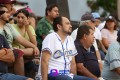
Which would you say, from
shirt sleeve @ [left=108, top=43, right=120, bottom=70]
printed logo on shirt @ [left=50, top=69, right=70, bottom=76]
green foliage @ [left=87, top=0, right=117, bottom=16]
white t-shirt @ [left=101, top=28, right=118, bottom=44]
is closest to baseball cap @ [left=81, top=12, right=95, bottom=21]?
white t-shirt @ [left=101, top=28, right=118, bottom=44]

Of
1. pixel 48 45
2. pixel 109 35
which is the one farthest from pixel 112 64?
pixel 109 35

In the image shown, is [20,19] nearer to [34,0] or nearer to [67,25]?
[67,25]

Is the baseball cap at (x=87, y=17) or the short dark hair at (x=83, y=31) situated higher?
the baseball cap at (x=87, y=17)

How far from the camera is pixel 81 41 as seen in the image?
26.0ft

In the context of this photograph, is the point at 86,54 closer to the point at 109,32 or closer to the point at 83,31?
the point at 83,31

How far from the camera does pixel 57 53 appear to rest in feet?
23.4

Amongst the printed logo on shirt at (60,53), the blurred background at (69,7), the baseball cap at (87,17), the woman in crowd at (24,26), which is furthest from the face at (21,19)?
the blurred background at (69,7)

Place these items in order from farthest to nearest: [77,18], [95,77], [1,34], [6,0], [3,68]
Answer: [77,18] → [6,0] → [95,77] → [1,34] → [3,68]

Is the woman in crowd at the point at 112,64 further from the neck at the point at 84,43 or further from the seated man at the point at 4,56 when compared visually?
the seated man at the point at 4,56

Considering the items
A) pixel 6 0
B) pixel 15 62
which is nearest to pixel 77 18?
pixel 6 0

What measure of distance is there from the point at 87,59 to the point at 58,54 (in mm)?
931

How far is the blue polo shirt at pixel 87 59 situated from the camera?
7773 millimetres

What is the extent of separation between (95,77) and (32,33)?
4.80ft

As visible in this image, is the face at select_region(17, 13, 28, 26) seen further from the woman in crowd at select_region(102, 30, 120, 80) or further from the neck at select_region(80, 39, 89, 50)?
the woman in crowd at select_region(102, 30, 120, 80)
